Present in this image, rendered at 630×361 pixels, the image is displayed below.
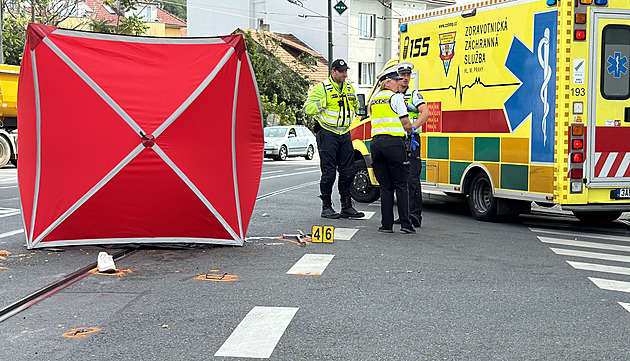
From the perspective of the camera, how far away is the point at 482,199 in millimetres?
11414

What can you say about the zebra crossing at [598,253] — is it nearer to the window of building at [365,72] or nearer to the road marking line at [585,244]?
the road marking line at [585,244]

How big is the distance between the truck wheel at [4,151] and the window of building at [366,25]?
32.5 meters

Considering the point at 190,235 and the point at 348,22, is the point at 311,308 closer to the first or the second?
the point at 190,235

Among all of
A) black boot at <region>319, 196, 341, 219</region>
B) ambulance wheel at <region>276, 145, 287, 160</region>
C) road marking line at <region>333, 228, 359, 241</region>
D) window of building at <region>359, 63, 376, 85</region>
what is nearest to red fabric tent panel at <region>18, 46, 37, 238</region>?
road marking line at <region>333, 228, 359, 241</region>

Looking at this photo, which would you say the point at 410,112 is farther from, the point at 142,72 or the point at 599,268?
the point at 142,72

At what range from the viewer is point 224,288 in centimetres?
636

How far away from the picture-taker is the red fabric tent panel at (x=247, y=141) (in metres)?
8.55

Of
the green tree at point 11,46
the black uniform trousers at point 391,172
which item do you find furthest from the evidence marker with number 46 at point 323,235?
the green tree at point 11,46

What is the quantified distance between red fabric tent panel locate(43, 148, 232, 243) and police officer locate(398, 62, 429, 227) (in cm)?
321

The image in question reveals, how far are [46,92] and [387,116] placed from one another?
12.3ft

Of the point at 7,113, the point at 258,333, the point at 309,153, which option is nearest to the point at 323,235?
the point at 258,333

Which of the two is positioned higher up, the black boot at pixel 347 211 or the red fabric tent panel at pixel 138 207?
the red fabric tent panel at pixel 138 207

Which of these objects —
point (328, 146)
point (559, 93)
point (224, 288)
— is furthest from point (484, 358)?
point (328, 146)

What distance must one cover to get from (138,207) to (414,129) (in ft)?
12.0
